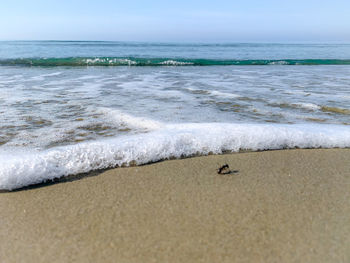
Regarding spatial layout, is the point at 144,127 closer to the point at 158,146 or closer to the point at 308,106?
the point at 158,146

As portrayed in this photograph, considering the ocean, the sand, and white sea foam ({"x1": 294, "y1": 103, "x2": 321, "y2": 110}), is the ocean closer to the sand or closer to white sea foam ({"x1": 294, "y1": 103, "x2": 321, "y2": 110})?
white sea foam ({"x1": 294, "y1": 103, "x2": 321, "y2": 110})

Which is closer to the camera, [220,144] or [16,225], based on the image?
[16,225]

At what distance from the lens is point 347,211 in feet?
5.76

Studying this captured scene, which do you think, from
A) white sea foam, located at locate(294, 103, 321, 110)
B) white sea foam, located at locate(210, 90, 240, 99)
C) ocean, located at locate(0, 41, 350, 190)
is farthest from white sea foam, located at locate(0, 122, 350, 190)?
white sea foam, located at locate(210, 90, 240, 99)

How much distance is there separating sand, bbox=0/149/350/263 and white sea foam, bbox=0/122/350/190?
14 centimetres

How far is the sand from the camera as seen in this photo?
1.40m

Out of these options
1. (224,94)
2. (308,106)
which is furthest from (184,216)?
(224,94)

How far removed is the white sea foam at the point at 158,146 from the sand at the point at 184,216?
0.14 m

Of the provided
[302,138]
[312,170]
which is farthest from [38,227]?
[302,138]

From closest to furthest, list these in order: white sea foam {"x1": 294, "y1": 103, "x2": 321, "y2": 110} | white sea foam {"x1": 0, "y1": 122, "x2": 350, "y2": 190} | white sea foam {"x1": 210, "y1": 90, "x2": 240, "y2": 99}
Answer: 1. white sea foam {"x1": 0, "y1": 122, "x2": 350, "y2": 190}
2. white sea foam {"x1": 294, "y1": 103, "x2": 321, "y2": 110}
3. white sea foam {"x1": 210, "y1": 90, "x2": 240, "y2": 99}

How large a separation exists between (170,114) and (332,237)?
2.69 m

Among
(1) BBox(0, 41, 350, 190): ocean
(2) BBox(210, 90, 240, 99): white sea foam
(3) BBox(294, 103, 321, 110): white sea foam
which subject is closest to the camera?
(1) BBox(0, 41, 350, 190): ocean

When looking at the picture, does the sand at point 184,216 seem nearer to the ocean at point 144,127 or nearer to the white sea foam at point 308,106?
the ocean at point 144,127

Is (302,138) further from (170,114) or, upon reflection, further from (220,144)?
(170,114)
